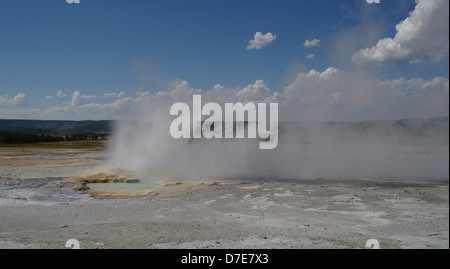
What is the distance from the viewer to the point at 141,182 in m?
16.6

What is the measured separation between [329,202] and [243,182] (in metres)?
5.16

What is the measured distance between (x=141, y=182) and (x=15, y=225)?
826 cm

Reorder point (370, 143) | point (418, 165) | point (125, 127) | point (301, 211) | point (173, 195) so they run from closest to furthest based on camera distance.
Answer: point (301, 211) → point (173, 195) → point (418, 165) → point (370, 143) → point (125, 127)

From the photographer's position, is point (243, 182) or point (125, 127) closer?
point (243, 182)

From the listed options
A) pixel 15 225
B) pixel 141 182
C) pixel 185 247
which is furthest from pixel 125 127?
pixel 185 247

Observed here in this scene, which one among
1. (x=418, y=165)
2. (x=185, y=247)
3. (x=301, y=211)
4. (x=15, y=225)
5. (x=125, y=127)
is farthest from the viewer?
Answer: (x=125, y=127)

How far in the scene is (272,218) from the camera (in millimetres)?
9188

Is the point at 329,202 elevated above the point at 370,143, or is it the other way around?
the point at 370,143
